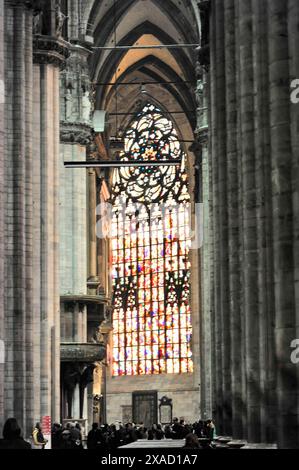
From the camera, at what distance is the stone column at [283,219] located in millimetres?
15633

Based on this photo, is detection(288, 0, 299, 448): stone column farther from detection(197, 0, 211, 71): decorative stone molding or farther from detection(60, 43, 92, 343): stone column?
detection(60, 43, 92, 343): stone column

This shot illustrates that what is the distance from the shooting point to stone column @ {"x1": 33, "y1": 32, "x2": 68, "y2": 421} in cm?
3406

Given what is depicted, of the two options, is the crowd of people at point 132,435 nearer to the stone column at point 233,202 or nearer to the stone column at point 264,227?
the stone column at point 233,202

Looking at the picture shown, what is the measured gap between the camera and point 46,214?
34.7m

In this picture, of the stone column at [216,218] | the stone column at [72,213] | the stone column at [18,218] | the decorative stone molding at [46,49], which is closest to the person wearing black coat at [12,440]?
the stone column at [216,218]

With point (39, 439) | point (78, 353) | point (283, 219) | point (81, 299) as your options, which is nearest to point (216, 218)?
point (39, 439)

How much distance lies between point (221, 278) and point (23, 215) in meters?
6.43

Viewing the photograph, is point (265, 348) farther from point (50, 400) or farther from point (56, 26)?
point (56, 26)

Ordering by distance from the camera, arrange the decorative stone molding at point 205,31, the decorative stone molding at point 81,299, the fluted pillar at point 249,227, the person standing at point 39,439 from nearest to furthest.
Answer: the fluted pillar at point 249,227 → the person standing at point 39,439 → the decorative stone molding at point 205,31 → the decorative stone molding at point 81,299

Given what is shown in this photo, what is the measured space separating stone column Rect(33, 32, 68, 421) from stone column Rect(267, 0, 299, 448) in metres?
18.1

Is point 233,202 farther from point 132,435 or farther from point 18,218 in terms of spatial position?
point 132,435

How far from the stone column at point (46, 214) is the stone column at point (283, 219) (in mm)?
18054

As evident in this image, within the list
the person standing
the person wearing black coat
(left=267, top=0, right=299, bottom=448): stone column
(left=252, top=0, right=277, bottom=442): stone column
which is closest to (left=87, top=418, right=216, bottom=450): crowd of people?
the person standing
